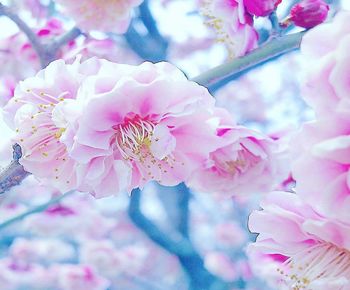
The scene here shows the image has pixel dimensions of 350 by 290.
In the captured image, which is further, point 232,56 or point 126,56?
point 126,56

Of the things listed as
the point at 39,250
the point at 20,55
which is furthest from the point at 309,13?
the point at 39,250

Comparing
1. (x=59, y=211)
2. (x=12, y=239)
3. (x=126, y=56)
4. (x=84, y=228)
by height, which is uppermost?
(x=126, y=56)

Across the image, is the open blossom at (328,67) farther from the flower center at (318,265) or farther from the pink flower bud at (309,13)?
the pink flower bud at (309,13)

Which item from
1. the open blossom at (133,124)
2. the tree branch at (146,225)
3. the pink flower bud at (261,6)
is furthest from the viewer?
the tree branch at (146,225)

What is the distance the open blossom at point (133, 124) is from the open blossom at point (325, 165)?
0.23 metres

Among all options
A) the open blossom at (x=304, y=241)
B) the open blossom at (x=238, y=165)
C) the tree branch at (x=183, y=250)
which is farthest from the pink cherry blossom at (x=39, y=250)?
the open blossom at (x=304, y=241)

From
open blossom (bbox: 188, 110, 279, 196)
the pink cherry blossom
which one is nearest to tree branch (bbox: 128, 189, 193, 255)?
the pink cherry blossom

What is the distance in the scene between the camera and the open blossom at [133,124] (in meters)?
0.78

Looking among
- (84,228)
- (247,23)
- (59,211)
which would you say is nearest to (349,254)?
(247,23)

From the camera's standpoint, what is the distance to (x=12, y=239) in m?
4.16

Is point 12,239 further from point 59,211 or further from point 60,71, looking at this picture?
point 60,71

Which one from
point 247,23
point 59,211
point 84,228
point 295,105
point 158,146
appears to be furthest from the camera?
point 295,105

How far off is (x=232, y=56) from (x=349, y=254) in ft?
1.34

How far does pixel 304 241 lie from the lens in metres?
0.72
